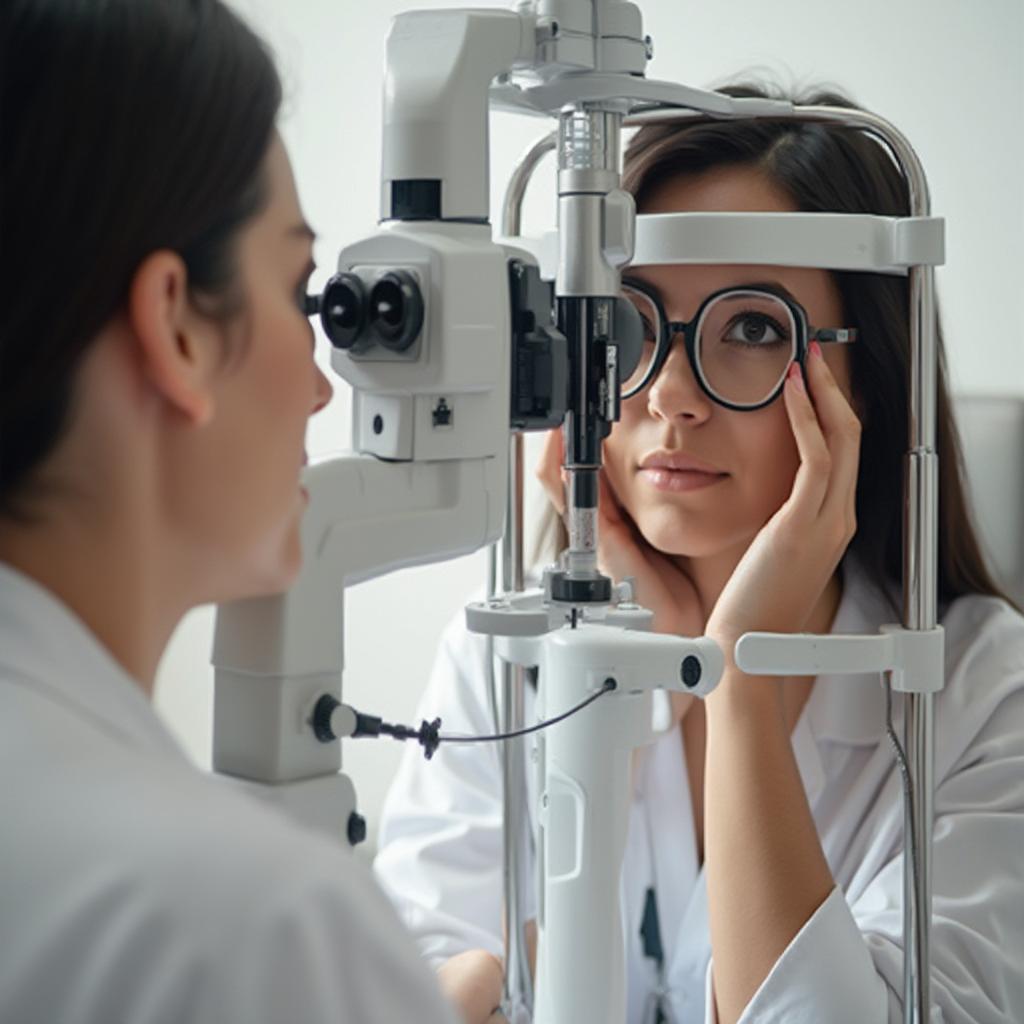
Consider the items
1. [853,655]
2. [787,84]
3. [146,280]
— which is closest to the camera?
[146,280]

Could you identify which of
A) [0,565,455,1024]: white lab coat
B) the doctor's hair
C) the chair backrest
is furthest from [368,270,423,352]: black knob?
the chair backrest

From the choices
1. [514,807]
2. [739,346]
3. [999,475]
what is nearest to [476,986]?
[514,807]

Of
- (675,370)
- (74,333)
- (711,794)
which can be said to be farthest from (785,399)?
(74,333)

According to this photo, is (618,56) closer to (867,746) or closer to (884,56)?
(867,746)

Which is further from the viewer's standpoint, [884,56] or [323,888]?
[884,56]

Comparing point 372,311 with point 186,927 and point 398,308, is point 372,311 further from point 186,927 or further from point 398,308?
point 186,927

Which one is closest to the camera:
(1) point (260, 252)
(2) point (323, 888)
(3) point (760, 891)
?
(2) point (323, 888)

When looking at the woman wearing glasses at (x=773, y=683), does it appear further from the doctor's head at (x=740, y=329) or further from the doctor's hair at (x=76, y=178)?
the doctor's hair at (x=76, y=178)

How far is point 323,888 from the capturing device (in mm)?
512

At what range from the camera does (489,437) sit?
88 centimetres

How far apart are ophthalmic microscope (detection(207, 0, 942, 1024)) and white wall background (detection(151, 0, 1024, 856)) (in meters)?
0.78

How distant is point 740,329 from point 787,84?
67cm

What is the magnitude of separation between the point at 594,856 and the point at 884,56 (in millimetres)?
1138

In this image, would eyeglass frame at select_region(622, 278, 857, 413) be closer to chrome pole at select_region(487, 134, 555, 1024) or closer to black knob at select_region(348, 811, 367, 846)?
chrome pole at select_region(487, 134, 555, 1024)
